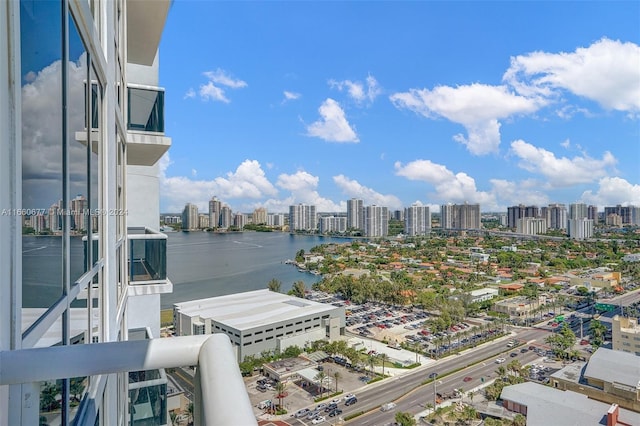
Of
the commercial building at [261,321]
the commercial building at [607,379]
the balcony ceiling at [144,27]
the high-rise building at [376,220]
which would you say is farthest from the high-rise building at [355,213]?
the balcony ceiling at [144,27]

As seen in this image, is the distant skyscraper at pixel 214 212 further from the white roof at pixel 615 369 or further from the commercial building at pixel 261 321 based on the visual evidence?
the white roof at pixel 615 369

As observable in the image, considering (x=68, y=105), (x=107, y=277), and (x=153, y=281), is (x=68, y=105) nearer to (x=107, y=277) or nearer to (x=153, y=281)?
(x=107, y=277)

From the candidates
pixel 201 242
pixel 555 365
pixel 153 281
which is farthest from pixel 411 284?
pixel 201 242

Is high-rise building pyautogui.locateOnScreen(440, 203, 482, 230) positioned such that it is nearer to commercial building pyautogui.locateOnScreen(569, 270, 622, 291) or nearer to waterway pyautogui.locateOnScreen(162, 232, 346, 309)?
waterway pyautogui.locateOnScreen(162, 232, 346, 309)

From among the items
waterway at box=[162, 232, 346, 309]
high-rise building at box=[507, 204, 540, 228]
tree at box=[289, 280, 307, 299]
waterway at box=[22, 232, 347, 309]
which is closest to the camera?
waterway at box=[22, 232, 347, 309]

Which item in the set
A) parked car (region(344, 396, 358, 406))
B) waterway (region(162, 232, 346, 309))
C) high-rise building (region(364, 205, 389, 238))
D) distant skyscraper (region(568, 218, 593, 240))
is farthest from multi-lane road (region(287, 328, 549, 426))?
high-rise building (region(364, 205, 389, 238))

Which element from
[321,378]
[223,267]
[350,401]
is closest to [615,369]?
[350,401]

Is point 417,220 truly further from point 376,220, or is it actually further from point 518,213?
point 518,213
